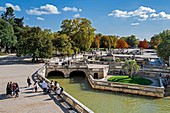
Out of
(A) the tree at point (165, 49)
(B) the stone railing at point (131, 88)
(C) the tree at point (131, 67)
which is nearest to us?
(B) the stone railing at point (131, 88)

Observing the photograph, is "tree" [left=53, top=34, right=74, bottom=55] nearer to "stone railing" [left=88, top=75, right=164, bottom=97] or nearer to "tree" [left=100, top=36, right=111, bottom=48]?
"stone railing" [left=88, top=75, right=164, bottom=97]

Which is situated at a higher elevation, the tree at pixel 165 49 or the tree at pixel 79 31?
the tree at pixel 79 31

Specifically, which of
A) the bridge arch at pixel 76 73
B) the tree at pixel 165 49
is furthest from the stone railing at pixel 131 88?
the tree at pixel 165 49

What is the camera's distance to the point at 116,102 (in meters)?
24.9

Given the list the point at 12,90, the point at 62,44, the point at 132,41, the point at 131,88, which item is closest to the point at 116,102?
the point at 131,88

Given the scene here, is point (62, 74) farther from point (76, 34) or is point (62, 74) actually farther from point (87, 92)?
point (76, 34)

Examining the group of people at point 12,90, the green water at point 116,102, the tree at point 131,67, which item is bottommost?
the green water at point 116,102

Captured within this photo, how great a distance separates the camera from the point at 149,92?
26.9 meters

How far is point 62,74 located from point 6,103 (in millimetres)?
25659

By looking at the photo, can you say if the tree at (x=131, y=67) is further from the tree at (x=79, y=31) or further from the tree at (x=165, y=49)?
the tree at (x=79, y=31)

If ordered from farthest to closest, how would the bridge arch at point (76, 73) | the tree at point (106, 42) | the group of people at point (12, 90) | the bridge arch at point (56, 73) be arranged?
the tree at point (106, 42)
the bridge arch at point (76, 73)
the bridge arch at point (56, 73)
the group of people at point (12, 90)

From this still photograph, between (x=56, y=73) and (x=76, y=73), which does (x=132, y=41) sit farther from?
(x=56, y=73)

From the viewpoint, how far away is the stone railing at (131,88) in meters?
26.5

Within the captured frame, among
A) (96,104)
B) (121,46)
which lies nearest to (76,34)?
(96,104)
